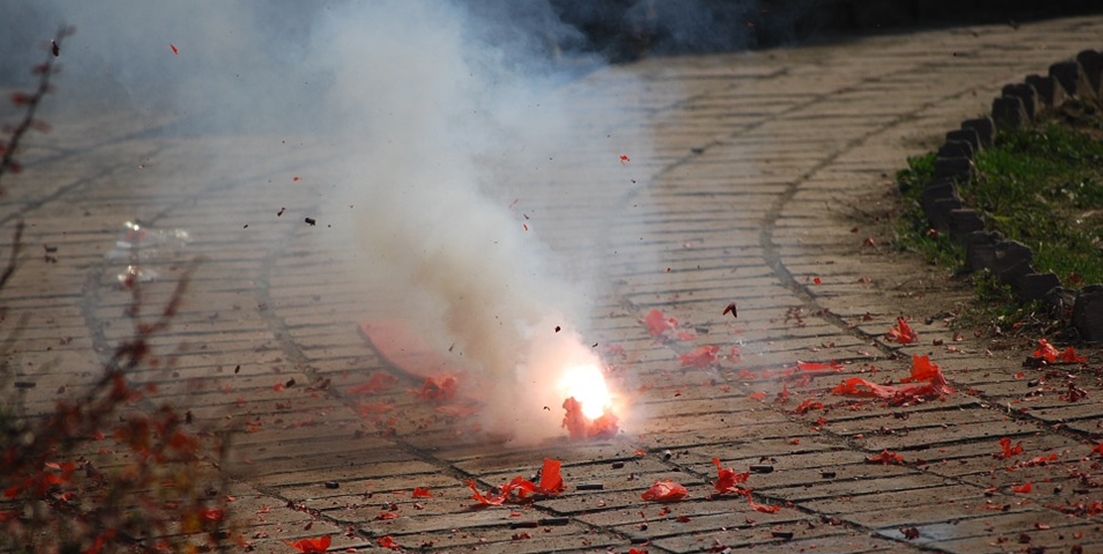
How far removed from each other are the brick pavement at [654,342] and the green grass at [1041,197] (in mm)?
236

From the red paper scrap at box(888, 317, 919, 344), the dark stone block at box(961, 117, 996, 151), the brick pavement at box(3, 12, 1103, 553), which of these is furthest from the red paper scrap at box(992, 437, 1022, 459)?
the dark stone block at box(961, 117, 996, 151)

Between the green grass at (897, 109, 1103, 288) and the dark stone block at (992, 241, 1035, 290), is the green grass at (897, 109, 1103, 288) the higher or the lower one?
the higher one

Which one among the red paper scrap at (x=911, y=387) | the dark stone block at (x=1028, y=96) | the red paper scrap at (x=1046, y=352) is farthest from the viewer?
the dark stone block at (x=1028, y=96)

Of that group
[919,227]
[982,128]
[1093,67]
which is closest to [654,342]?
[919,227]

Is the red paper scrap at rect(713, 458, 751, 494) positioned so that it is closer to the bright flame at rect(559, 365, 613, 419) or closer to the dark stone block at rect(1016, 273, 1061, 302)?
the bright flame at rect(559, 365, 613, 419)

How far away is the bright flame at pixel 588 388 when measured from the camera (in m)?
4.87

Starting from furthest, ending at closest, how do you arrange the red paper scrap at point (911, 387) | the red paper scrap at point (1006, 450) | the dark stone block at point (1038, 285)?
the dark stone block at point (1038, 285), the red paper scrap at point (911, 387), the red paper scrap at point (1006, 450)

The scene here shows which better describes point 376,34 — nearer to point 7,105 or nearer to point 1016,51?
point 7,105

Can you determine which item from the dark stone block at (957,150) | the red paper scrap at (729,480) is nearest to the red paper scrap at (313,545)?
the red paper scrap at (729,480)

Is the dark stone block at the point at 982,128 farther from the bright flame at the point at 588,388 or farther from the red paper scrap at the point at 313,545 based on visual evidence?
the red paper scrap at the point at 313,545

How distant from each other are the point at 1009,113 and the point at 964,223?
2.10m

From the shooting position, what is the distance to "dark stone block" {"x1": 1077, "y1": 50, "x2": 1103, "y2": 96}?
353 inches

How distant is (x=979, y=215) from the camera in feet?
21.7

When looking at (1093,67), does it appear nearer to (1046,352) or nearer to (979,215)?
(979,215)
